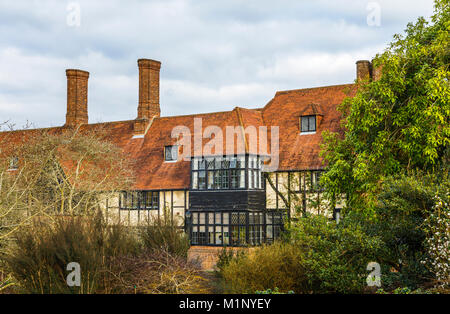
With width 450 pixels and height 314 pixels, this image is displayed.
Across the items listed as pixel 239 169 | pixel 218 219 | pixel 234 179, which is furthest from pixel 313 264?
pixel 218 219

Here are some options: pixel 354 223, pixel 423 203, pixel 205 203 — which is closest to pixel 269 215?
pixel 205 203

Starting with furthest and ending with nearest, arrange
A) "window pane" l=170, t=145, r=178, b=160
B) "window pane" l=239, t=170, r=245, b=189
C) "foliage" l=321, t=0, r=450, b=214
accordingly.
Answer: "window pane" l=170, t=145, r=178, b=160 < "window pane" l=239, t=170, r=245, b=189 < "foliage" l=321, t=0, r=450, b=214

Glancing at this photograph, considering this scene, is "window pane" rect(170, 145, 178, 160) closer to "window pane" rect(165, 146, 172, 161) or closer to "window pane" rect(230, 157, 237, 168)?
"window pane" rect(165, 146, 172, 161)

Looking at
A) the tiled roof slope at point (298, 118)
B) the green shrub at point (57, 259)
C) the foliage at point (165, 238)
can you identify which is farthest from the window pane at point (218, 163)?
the green shrub at point (57, 259)

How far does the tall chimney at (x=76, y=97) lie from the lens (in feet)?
118

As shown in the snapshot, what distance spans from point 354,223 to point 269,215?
10213 mm

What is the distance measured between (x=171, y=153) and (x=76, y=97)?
9.65 metres

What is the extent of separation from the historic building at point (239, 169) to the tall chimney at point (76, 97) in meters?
6.61

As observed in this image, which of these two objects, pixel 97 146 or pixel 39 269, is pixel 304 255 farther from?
pixel 97 146

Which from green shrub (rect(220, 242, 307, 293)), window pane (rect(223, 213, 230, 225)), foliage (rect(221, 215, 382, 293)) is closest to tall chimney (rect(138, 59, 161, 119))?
window pane (rect(223, 213, 230, 225))

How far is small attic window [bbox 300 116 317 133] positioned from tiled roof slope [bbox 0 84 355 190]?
0.85 ft

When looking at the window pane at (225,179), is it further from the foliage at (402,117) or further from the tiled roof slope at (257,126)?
the foliage at (402,117)

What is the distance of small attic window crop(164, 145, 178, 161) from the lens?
2989cm

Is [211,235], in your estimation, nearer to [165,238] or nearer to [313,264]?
[165,238]
